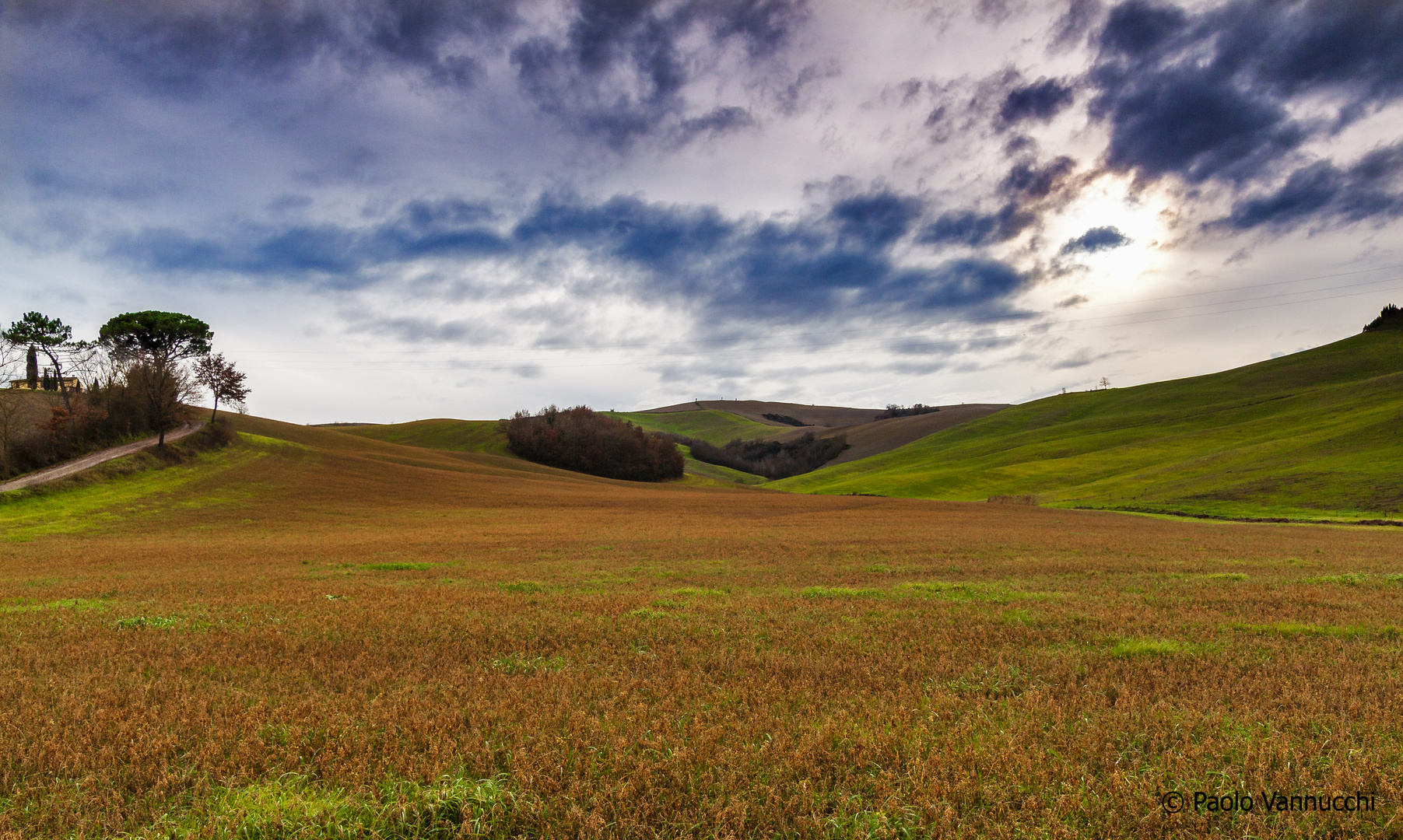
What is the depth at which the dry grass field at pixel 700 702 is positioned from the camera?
4.82m

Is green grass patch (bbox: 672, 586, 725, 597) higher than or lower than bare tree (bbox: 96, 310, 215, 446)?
lower

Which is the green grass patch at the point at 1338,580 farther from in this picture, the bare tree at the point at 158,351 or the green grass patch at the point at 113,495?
the bare tree at the point at 158,351

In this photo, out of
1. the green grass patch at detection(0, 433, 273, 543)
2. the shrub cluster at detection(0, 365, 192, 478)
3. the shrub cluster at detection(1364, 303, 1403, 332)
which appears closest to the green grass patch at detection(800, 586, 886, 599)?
the green grass patch at detection(0, 433, 273, 543)

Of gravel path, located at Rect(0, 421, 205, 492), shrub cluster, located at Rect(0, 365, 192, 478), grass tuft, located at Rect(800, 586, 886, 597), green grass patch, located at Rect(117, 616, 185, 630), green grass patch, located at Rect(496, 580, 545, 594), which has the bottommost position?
grass tuft, located at Rect(800, 586, 886, 597)

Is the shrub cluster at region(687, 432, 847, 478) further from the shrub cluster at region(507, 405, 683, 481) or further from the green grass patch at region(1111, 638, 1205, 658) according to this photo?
the green grass patch at region(1111, 638, 1205, 658)

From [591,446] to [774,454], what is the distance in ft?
226

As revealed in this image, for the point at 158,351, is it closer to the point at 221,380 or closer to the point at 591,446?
the point at 221,380

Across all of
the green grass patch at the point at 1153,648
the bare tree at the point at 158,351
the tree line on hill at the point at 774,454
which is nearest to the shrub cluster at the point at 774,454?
the tree line on hill at the point at 774,454

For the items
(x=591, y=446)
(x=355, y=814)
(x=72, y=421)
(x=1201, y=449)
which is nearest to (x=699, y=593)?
(x=355, y=814)

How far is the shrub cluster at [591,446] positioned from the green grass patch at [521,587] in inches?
3840

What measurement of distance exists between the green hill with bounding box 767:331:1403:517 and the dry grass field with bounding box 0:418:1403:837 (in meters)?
44.2

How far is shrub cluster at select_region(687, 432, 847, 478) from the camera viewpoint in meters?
159

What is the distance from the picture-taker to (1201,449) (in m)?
82.5

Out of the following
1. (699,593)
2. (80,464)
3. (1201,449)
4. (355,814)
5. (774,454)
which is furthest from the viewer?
(774,454)
